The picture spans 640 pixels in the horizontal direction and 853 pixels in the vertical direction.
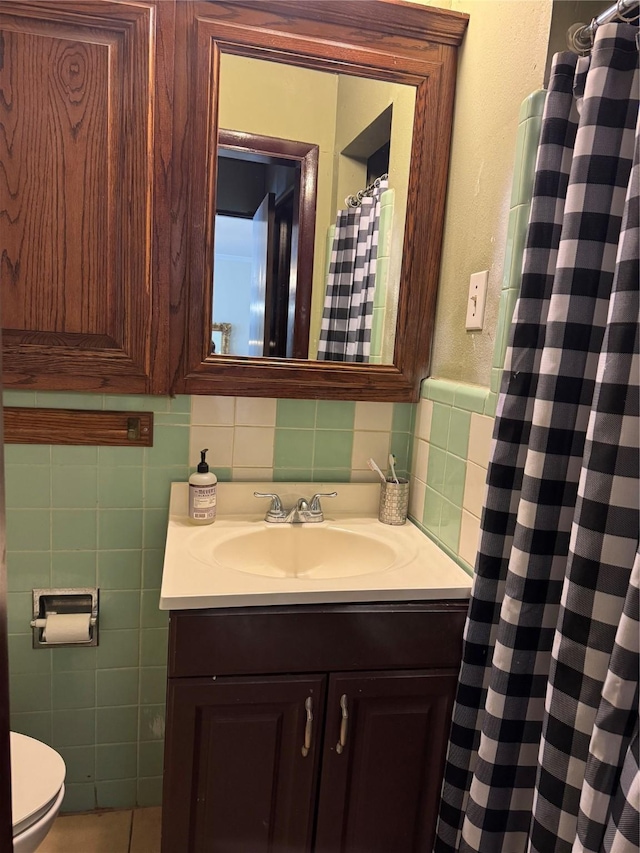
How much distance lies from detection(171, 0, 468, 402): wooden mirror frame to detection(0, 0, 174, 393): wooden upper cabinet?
5 centimetres

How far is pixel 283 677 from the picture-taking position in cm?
117

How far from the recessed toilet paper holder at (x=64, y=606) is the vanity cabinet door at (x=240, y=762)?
50 cm

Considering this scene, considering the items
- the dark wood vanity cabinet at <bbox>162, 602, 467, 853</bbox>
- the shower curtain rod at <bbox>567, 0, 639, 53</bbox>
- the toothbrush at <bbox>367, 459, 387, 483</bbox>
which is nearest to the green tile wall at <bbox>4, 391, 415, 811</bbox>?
the toothbrush at <bbox>367, 459, 387, 483</bbox>

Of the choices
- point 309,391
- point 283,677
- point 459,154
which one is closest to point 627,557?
point 283,677

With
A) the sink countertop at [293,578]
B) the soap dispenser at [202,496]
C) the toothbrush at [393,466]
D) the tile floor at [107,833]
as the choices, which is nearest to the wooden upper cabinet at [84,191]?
the soap dispenser at [202,496]

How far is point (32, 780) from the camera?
48.3 inches

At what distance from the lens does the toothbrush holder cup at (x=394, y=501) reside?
1.58 meters

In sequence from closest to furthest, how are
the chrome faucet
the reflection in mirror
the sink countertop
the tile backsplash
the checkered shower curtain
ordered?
1. the checkered shower curtain
2. the sink countertop
3. the tile backsplash
4. the reflection in mirror
5. the chrome faucet

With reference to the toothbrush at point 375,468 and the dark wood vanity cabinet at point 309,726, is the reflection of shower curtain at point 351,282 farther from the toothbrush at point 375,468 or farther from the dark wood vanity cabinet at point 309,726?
the dark wood vanity cabinet at point 309,726

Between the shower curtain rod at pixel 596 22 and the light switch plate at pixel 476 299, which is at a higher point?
the shower curtain rod at pixel 596 22

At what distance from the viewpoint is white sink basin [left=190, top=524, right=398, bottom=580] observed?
1.46 m

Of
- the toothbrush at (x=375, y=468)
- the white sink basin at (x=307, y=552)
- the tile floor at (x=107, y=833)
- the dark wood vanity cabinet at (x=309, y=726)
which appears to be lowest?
the tile floor at (x=107, y=833)

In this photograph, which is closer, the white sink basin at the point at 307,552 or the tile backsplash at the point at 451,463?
the tile backsplash at the point at 451,463

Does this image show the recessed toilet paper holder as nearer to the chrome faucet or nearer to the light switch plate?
the chrome faucet
